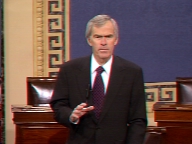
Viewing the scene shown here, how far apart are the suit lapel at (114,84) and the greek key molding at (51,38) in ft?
8.83

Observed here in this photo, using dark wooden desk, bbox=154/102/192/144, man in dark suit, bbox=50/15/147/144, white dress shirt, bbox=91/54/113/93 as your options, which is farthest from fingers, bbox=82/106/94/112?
dark wooden desk, bbox=154/102/192/144

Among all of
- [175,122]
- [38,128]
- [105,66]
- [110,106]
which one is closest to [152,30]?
[175,122]

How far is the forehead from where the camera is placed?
7.41ft

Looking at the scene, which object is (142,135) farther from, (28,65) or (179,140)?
(28,65)

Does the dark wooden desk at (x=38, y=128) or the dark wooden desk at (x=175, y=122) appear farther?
the dark wooden desk at (x=38, y=128)

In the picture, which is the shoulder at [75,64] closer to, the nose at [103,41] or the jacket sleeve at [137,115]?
the nose at [103,41]

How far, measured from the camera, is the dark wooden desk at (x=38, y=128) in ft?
10.5

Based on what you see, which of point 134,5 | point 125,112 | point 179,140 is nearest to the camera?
point 125,112

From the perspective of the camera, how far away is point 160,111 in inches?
129

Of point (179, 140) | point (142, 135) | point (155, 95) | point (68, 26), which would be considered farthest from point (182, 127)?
point (68, 26)

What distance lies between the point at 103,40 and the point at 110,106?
30 centimetres

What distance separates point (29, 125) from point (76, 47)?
1.83 meters

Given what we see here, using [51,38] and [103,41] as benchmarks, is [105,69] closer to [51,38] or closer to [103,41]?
[103,41]

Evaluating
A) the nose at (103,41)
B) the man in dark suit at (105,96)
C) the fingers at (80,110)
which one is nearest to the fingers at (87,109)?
the fingers at (80,110)
